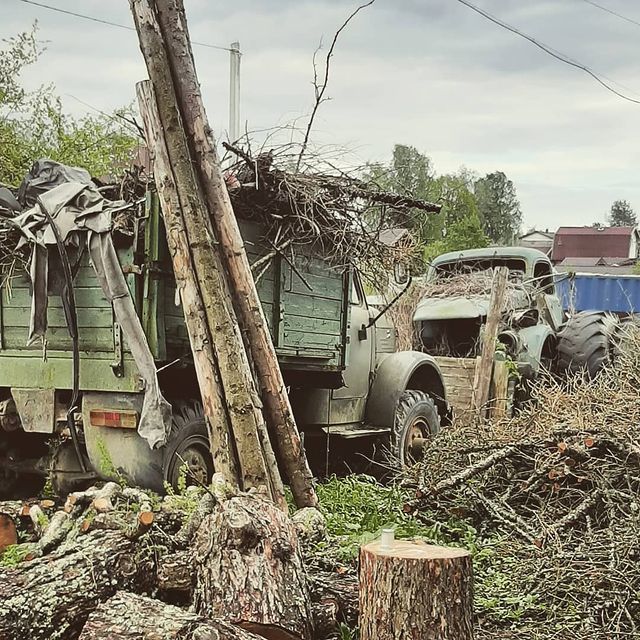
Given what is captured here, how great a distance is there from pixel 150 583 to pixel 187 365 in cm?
194

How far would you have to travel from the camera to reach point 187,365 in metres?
5.91

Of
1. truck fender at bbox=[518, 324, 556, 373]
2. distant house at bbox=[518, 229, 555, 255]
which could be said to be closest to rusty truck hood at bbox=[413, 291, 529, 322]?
truck fender at bbox=[518, 324, 556, 373]

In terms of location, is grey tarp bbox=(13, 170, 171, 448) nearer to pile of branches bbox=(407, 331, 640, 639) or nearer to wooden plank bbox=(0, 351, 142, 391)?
wooden plank bbox=(0, 351, 142, 391)

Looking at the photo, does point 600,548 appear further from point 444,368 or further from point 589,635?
point 444,368

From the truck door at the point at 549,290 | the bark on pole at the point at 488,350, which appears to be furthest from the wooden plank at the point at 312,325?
the truck door at the point at 549,290

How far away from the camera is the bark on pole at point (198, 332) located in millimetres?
5531

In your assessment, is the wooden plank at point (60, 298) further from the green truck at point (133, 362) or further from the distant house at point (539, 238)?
the distant house at point (539, 238)

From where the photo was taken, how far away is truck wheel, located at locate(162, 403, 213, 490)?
566 cm

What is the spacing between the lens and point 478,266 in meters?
12.3

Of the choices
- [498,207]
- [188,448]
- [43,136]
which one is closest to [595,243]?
[498,207]

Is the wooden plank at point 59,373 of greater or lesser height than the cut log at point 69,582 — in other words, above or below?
above

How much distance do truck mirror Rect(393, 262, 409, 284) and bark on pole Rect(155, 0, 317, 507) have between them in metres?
1.80

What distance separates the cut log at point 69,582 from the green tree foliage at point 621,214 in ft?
262

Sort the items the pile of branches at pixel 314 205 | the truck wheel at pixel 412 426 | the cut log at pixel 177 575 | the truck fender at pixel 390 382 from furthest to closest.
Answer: the truck fender at pixel 390 382 < the truck wheel at pixel 412 426 < the pile of branches at pixel 314 205 < the cut log at pixel 177 575
